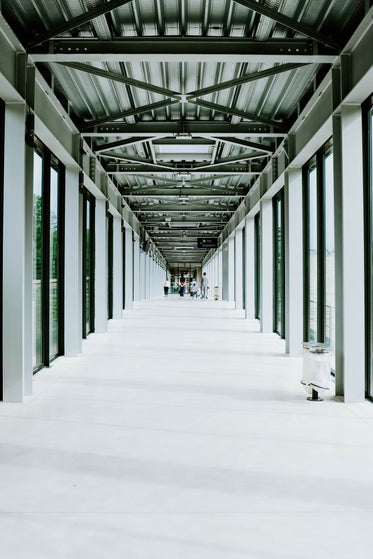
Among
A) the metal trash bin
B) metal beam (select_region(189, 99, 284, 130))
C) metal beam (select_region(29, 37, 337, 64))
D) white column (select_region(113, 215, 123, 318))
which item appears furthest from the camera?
white column (select_region(113, 215, 123, 318))

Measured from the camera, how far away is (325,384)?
228 inches

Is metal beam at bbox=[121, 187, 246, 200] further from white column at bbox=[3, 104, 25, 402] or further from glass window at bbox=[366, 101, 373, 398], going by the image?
white column at bbox=[3, 104, 25, 402]

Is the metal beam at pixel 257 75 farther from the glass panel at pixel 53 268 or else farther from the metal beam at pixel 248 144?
the glass panel at pixel 53 268

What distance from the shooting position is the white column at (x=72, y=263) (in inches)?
357

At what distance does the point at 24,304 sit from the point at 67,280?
329cm

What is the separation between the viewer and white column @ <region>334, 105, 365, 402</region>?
5746 millimetres

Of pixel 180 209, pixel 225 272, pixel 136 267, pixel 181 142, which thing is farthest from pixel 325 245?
pixel 225 272

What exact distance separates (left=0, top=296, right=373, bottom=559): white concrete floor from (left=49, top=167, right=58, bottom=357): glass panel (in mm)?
1854

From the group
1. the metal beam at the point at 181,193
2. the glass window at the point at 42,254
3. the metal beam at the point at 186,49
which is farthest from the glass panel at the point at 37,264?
the metal beam at the point at 181,193

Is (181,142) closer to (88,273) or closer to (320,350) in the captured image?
(88,273)

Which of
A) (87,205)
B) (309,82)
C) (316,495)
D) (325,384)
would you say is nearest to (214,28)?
(309,82)

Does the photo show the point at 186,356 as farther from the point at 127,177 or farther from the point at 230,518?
the point at 127,177

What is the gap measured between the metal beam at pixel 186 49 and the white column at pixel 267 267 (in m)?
6.96

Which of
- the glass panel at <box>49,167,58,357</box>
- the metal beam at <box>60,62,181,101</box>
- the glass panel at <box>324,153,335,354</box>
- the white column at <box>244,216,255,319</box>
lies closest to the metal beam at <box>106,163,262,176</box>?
the glass panel at <box>49,167,58,357</box>
